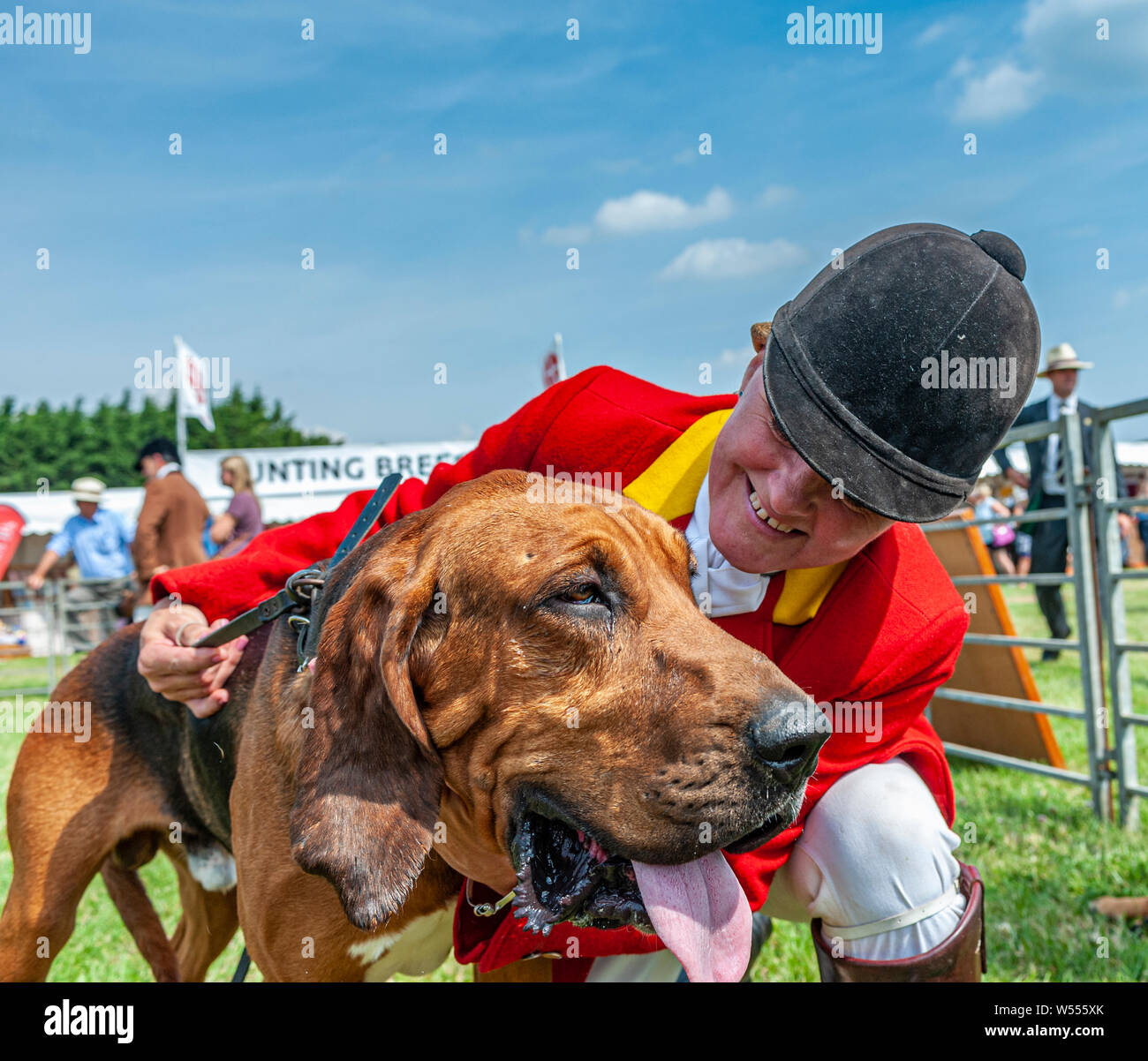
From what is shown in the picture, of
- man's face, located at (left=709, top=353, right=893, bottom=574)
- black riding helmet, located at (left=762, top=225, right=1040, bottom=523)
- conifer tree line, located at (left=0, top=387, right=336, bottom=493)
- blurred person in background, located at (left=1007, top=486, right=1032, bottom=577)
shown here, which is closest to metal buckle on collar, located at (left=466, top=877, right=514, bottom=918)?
man's face, located at (left=709, top=353, right=893, bottom=574)

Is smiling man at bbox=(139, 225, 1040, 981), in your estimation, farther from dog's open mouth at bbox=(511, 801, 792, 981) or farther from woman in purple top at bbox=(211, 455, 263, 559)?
woman in purple top at bbox=(211, 455, 263, 559)

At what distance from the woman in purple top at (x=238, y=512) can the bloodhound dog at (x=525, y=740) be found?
9665mm

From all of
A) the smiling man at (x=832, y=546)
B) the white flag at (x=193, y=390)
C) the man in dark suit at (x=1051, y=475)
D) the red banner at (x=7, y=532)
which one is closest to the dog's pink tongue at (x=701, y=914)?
the smiling man at (x=832, y=546)

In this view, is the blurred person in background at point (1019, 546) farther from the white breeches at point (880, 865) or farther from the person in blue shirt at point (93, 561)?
the white breeches at point (880, 865)

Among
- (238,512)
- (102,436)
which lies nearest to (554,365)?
(238,512)

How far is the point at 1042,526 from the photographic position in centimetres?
1021

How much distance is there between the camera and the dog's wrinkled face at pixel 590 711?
2.06 m

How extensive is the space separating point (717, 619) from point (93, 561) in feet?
47.8

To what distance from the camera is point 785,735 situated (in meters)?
2.00

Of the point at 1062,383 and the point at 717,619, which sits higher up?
the point at 1062,383

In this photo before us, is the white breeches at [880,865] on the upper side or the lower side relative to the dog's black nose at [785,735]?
lower

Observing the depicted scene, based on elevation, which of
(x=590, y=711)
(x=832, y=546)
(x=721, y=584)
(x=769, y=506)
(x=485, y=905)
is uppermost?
(x=769, y=506)

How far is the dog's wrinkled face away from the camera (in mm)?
2064

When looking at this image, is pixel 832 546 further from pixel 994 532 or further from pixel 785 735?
pixel 994 532
